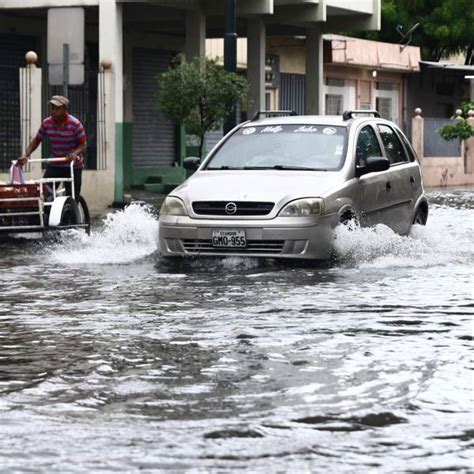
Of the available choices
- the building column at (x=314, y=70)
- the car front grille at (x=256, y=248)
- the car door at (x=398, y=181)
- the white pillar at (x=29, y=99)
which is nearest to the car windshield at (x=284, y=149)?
the car door at (x=398, y=181)

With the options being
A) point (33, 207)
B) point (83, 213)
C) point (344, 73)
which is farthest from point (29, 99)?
point (344, 73)

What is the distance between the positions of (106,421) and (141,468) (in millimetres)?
1045

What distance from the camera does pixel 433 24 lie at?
202ft

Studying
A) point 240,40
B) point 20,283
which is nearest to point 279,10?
point 240,40

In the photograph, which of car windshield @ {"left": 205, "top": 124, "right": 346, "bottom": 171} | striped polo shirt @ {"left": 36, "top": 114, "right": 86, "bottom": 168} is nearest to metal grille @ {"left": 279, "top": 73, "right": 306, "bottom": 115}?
striped polo shirt @ {"left": 36, "top": 114, "right": 86, "bottom": 168}

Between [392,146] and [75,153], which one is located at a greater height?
[392,146]

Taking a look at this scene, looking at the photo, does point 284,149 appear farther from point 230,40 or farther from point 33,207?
point 230,40

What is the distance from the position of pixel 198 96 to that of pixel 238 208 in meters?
14.7

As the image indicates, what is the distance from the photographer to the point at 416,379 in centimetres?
838

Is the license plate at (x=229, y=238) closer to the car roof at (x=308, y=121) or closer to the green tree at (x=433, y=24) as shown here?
the car roof at (x=308, y=121)

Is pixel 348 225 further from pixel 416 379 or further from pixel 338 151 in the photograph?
pixel 416 379

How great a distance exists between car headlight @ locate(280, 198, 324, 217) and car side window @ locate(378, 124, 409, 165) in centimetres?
277

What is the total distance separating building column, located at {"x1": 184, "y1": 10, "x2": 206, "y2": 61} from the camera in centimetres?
3462

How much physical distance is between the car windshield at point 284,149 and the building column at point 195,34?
1744 cm
